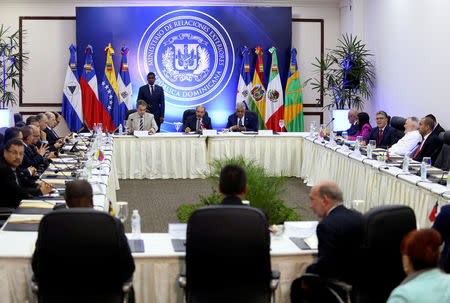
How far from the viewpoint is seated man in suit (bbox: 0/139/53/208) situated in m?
4.88

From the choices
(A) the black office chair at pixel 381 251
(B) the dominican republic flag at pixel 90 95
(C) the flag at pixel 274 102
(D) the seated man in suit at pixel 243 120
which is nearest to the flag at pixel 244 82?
(C) the flag at pixel 274 102

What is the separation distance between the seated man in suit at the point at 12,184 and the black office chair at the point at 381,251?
2783 millimetres

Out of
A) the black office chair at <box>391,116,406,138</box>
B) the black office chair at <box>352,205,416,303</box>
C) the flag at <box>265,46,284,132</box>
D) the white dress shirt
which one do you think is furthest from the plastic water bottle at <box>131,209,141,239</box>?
the flag at <box>265,46,284,132</box>

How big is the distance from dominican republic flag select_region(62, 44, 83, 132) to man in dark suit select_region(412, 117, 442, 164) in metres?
6.69

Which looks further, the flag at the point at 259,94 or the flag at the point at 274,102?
the flag at the point at 274,102

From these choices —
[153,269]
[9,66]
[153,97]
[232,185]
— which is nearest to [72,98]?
[9,66]

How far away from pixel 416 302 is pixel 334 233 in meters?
0.91

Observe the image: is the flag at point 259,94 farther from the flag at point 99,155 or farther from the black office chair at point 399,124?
the flag at point 99,155

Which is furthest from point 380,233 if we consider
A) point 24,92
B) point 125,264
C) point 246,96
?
point 24,92

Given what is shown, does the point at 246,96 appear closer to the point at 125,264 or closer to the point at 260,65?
the point at 260,65

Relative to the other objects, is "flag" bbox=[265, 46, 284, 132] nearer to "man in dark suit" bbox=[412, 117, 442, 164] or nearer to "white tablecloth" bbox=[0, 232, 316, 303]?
"man in dark suit" bbox=[412, 117, 442, 164]

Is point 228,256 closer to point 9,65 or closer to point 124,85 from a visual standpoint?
point 124,85

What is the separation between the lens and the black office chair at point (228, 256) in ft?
9.16

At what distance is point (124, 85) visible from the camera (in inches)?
459
